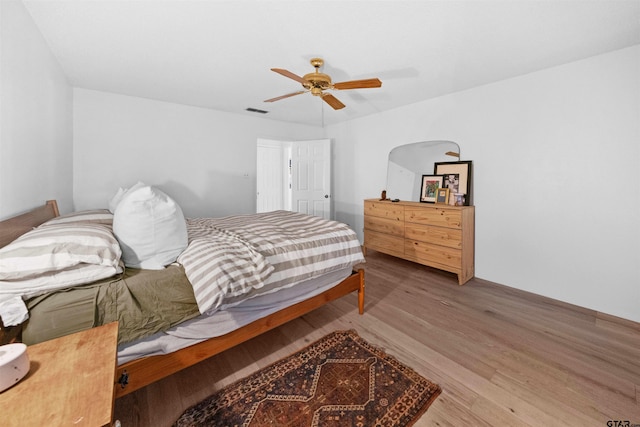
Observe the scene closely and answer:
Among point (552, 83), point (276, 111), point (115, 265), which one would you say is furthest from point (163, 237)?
point (552, 83)

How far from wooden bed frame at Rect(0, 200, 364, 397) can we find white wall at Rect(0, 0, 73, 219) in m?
0.09

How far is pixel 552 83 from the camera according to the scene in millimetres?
2576

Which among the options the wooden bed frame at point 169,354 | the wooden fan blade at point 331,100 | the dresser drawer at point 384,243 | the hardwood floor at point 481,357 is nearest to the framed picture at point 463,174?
the dresser drawer at point 384,243

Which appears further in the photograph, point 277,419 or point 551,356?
point 551,356

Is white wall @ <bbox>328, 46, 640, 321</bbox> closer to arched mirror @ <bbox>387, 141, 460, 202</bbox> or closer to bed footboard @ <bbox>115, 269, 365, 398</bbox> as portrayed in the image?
arched mirror @ <bbox>387, 141, 460, 202</bbox>

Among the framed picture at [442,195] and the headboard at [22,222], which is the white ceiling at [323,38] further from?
the headboard at [22,222]

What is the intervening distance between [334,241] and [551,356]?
5.69ft

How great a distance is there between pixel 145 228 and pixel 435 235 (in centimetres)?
296

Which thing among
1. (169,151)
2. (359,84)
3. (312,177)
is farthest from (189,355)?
(312,177)

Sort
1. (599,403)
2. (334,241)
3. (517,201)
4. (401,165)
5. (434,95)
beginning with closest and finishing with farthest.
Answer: (599,403) → (334,241) → (517,201) → (434,95) → (401,165)

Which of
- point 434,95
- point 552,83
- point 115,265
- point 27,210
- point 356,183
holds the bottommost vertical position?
point 115,265

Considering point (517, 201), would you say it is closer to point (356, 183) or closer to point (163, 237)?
point (356, 183)

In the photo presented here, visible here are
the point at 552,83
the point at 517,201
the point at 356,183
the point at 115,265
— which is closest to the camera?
the point at 115,265

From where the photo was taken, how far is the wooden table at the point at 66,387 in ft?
1.96
